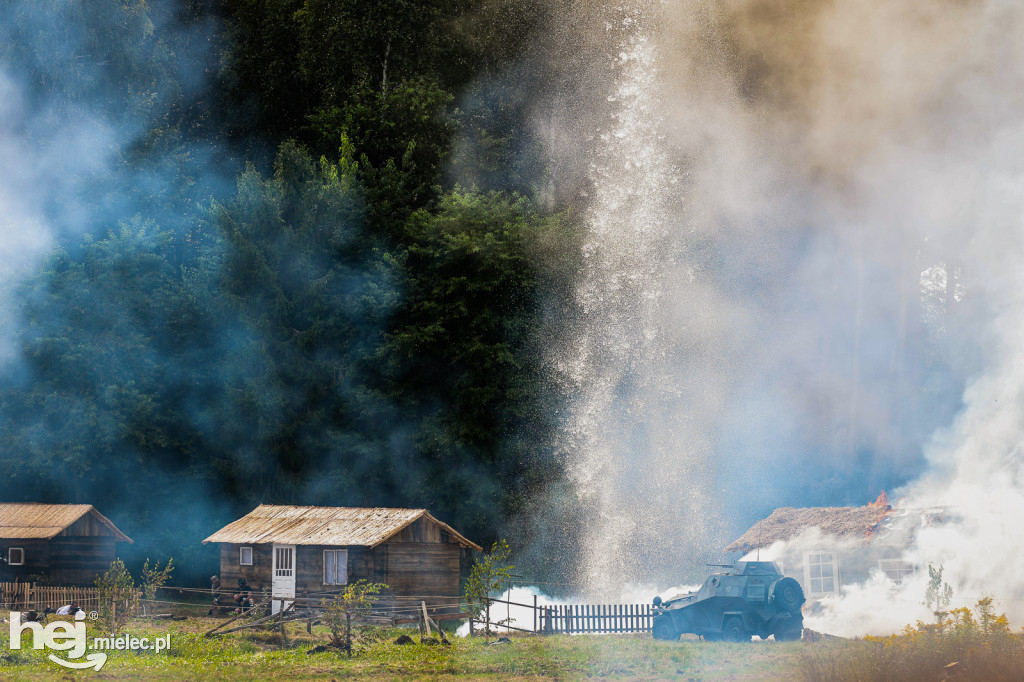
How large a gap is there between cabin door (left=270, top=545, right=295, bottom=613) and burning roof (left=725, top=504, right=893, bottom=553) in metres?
13.3

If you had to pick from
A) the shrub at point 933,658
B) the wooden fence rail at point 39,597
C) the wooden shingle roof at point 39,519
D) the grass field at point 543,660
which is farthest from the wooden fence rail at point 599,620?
the wooden shingle roof at point 39,519

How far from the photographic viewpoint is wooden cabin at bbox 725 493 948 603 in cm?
2719

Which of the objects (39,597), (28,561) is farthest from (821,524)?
(28,561)

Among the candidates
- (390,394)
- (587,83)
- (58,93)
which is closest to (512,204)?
(587,83)

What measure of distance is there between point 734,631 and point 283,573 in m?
13.0

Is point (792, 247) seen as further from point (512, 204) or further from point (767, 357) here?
point (512, 204)

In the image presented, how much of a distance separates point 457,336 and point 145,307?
40.1ft

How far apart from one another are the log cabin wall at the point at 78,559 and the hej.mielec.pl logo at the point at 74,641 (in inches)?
320

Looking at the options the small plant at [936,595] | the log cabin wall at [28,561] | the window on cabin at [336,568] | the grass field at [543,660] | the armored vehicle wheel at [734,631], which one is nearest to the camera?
the grass field at [543,660]

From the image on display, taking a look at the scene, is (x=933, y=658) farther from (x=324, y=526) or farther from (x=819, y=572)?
(x=324, y=526)

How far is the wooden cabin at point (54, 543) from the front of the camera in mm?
30828

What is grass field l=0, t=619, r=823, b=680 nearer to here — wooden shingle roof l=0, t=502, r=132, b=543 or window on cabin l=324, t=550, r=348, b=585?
window on cabin l=324, t=550, r=348, b=585

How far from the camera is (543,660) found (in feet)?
67.2

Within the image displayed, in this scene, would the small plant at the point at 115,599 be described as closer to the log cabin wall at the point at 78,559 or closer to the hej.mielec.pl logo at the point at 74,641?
the hej.mielec.pl logo at the point at 74,641
